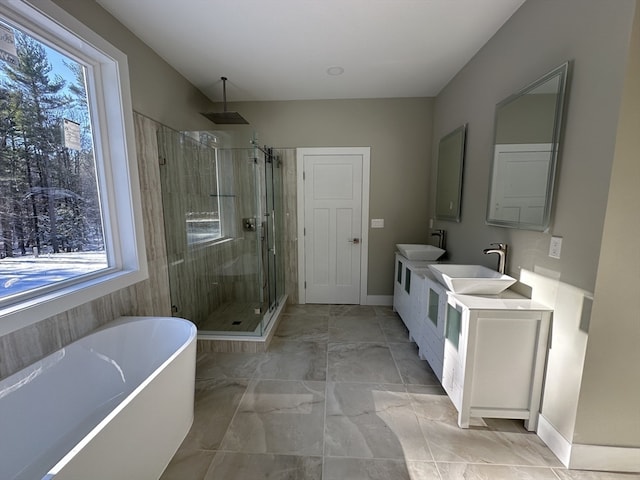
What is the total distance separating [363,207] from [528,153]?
1937mm

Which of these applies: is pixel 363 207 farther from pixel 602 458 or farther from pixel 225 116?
pixel 602 458

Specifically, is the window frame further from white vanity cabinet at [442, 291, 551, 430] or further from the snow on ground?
white vanity cabinet at [442, 291, 551, 430]

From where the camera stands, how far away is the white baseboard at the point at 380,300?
142 inches

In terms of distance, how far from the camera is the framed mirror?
2553mm

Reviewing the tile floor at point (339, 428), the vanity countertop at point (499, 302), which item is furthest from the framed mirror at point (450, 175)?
the tile floor at point (339, 428)

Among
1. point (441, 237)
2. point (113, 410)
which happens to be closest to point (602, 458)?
point (441, 237)

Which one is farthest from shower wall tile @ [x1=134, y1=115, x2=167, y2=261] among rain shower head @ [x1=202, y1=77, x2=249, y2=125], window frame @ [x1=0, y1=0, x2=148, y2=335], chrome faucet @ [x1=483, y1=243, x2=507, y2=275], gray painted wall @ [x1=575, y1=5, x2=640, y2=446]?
gray painted wall @ [x1=575, y1=5, x2=640, y2=446]

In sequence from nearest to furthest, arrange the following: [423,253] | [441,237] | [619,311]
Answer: [619,311]
[423,253]
[441,237]

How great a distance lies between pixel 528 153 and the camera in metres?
1.67

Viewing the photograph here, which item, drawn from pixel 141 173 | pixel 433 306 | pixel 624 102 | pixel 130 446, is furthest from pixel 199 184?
pixel 624 102

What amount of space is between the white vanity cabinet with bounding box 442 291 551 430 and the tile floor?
0.56ft

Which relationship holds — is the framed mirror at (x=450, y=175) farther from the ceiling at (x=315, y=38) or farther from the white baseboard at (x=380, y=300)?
the white baseboard at (x=380, y=300)

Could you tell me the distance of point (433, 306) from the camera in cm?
208

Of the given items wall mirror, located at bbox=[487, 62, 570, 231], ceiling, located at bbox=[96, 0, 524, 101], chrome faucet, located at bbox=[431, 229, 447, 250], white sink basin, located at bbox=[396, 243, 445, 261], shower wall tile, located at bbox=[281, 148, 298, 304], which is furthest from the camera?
shower wall tile, located at bbox=[281, 148, 298, 304]
